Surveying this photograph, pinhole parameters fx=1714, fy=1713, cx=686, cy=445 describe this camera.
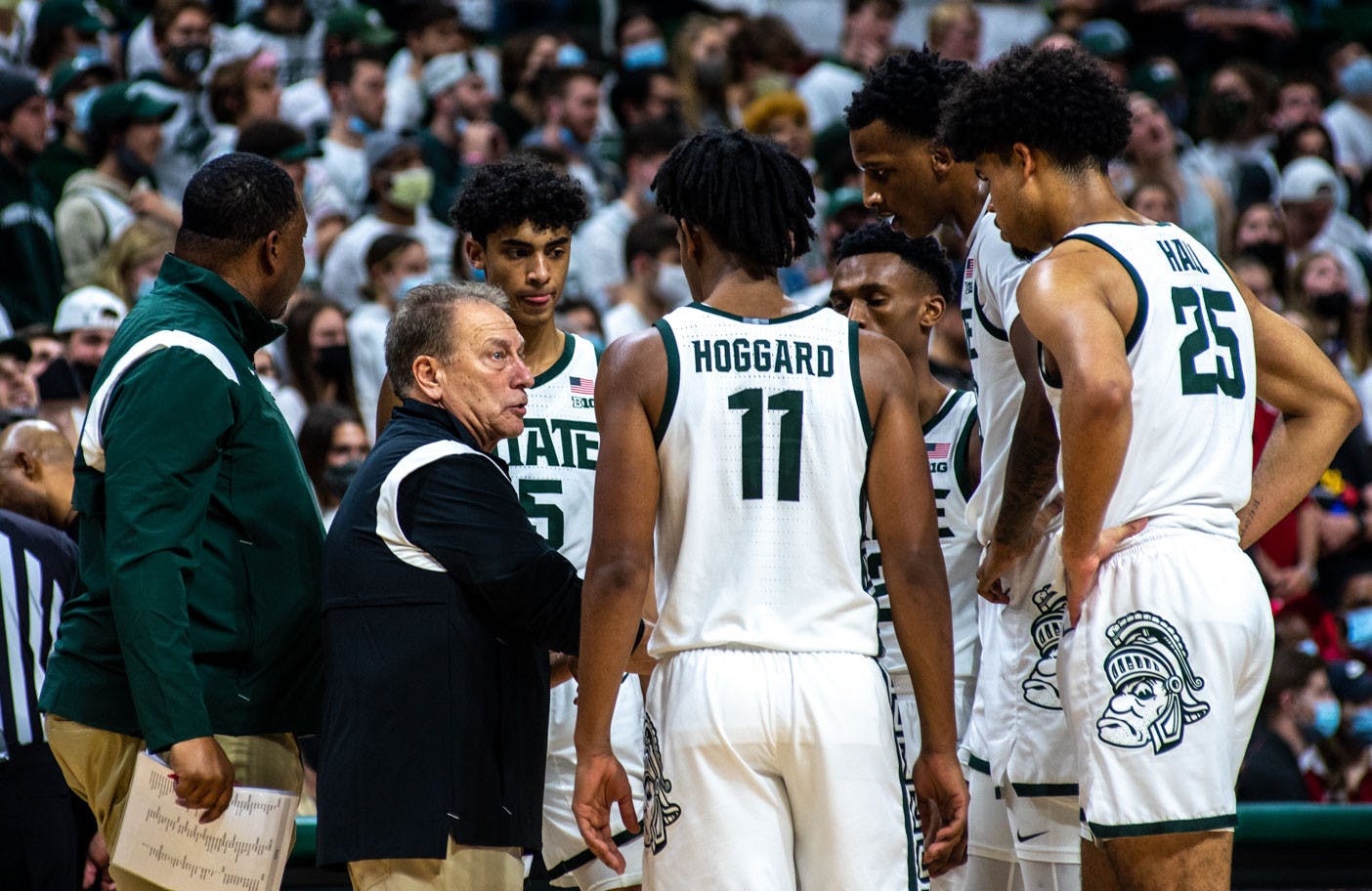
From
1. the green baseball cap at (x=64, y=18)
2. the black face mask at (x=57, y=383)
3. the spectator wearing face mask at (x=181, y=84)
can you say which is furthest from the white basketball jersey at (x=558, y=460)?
the green baseball cap at (x=64, y=18)

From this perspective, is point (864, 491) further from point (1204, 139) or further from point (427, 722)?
point (1204, 139)

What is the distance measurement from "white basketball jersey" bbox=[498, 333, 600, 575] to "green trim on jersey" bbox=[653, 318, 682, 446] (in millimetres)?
1088

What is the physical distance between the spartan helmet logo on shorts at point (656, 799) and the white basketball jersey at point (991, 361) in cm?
122

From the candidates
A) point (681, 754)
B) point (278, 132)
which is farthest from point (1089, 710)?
point (278, 132)

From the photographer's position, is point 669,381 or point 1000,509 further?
point 1000,509

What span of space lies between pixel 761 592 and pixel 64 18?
8209mm

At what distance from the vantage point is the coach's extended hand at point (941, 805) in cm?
365

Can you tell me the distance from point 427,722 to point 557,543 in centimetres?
120

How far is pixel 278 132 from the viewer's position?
8.82 m

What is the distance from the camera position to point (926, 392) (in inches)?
201

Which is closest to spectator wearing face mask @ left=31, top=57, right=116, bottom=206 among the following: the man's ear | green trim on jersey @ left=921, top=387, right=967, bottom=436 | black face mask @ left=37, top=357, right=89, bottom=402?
black face mask @ left=37, top=357, right=89, bottom=402

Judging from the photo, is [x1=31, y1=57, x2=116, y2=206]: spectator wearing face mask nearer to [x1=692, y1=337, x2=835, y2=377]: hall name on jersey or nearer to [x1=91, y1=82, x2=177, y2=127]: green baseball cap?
[x1=91, y1=82, x2=177, y2=127]: green baseball cap

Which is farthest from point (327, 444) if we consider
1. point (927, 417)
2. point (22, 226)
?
point (927, 417)

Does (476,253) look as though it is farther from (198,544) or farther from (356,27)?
(356,27)
